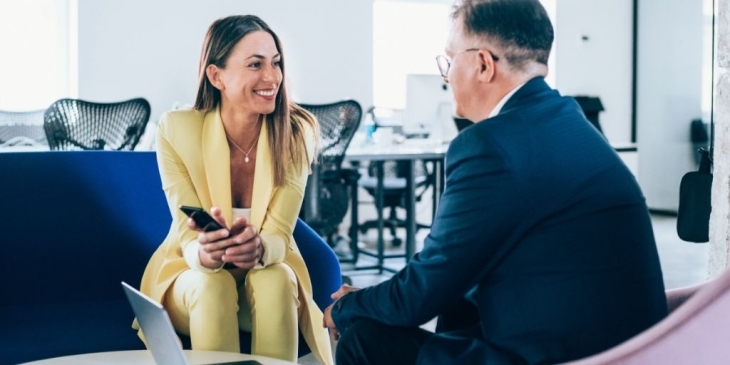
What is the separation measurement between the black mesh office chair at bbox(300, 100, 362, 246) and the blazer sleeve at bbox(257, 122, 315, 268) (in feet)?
10.4

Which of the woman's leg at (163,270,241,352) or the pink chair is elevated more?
the pink chair

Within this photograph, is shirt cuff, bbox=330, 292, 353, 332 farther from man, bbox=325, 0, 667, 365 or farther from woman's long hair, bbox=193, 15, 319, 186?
woman's long hair, bbox=193, 15, 319, 186

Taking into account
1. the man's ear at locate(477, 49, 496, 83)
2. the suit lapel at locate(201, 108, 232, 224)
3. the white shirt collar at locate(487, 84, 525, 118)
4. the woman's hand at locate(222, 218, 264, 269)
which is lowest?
the woman's hand at locate(222, 218, 264, 269)

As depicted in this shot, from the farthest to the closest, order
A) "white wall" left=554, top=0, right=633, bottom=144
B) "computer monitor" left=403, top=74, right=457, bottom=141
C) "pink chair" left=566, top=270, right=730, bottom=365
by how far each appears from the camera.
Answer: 1. "white wall" left=554, top=0, right=633, bottom=144
2. "computer monitor" left=403, top=74, right=457, bottom=141
3. "pink chair" left=566, top=270, right=730, bottom=365

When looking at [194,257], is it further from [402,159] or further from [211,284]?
[402,159]

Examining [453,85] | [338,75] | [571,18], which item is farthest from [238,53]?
[571,18]

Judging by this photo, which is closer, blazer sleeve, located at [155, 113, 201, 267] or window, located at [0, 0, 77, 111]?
blazer sleeve, located at [155, 113, 201, 267]

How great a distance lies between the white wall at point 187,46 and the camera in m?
7.55

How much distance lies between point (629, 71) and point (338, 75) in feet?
12.3

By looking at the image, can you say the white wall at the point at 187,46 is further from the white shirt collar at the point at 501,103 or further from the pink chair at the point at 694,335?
the pink chair at the point at 694,335

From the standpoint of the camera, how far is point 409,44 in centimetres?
909

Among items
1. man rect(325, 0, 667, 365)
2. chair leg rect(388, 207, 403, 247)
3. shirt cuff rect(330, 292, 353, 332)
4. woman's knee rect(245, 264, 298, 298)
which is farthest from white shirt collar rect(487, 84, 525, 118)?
chair leg rect(388, 207, 403, 247)

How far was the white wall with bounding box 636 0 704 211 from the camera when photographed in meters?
9.48

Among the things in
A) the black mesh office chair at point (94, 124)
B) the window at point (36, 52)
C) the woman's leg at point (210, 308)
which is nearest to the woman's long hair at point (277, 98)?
the woman's leg at point (210, 308)
